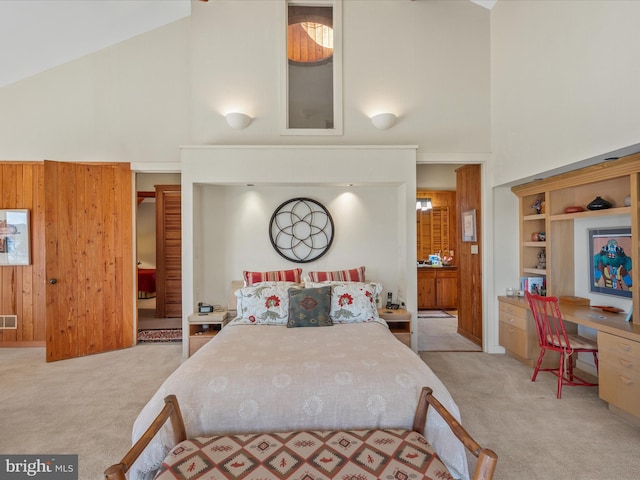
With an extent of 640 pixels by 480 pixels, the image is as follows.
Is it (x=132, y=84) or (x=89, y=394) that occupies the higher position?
(x=132, y=84)

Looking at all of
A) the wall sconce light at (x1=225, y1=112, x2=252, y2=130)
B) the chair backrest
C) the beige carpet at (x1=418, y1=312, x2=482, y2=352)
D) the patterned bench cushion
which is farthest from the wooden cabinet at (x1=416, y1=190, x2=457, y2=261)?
the patterned bench cushion

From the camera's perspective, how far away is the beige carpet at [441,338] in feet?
13.8

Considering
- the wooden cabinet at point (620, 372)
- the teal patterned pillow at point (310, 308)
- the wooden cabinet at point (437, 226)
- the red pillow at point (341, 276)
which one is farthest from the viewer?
the wooden cabinet at point (437, 226)

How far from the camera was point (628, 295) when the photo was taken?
2.91 m

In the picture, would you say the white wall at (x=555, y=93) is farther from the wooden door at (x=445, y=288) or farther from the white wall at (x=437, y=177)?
the wooden door at (x=445, y=288)

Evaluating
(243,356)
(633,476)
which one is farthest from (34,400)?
(633,476)

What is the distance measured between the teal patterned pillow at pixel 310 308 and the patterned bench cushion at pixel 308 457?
136cm

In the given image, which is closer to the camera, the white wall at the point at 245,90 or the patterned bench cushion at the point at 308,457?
the patterned bench cushion at the point at 308,457

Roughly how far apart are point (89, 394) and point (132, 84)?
12.1 ft

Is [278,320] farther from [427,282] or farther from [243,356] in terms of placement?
[427,282]

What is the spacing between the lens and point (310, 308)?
3.12 meters

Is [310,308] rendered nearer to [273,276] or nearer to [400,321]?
[273,276]

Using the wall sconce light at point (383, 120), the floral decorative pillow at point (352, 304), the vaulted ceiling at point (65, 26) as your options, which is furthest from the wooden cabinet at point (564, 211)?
the vaulted ceiling at point (65, 26)

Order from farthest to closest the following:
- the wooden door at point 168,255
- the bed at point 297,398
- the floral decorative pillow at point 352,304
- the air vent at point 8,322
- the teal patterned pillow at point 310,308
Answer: the wooden door at point 168,255 → the air vent at point 8,322 → the floral decorative pillow at point 352,304 → the teal patterned pillow at point 310,308 → the bed at point 297,398
